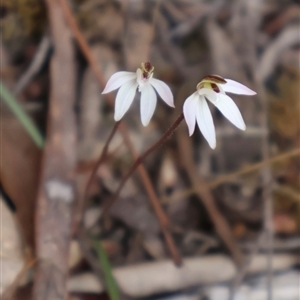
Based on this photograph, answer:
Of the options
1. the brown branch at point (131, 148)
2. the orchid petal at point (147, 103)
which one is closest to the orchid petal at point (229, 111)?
the orchid petal at point (147, 103)

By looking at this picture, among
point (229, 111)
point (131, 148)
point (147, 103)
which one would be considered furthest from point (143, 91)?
point (131, 148)

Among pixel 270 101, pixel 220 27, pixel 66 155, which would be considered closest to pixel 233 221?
pixel 270 101

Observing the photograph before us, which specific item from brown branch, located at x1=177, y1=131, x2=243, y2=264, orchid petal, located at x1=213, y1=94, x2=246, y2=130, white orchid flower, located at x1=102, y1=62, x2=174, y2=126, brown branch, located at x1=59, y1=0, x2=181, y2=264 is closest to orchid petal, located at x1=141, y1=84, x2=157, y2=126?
white orchid flower, located at x1=102, y1=62, x2=174, y2=126

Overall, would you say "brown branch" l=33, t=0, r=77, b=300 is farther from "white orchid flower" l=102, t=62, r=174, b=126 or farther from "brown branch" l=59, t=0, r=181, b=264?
"white orchid flower" l=102, t=62, r=174, b=126

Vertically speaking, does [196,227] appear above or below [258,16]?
below

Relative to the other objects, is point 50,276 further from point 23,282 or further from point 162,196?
point 162,196
